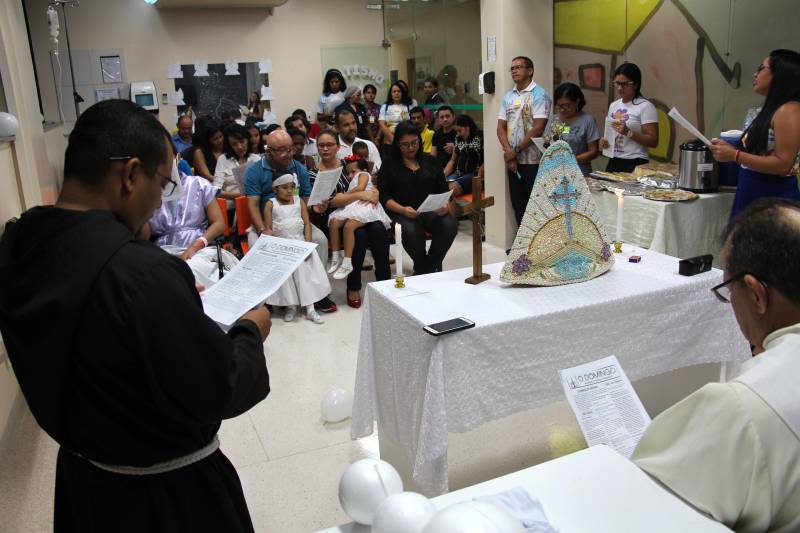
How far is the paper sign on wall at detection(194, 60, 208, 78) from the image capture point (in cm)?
817

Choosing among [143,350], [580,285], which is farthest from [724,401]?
[580,285]

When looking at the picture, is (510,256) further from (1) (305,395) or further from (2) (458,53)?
(2) (458,53)

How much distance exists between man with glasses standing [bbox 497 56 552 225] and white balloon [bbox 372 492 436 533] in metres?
4.31

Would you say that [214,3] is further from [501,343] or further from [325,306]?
[501,343]

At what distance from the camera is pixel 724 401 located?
1018 millimetres

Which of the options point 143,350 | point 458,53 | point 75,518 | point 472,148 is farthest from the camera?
point 458,53

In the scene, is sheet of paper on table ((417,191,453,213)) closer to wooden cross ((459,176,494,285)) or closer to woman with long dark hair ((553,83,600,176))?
woman with long dark hair ((553,83,600,176))

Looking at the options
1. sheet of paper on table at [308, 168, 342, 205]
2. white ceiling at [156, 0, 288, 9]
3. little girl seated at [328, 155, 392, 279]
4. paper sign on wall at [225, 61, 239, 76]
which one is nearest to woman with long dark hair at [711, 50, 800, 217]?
little girl seated at [328, 155, 392, 279]

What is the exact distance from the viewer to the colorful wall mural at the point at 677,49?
4.20 metres

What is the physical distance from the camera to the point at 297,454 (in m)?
2.66

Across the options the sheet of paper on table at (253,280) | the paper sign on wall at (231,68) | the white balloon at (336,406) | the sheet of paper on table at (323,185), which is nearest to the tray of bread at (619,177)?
the sheet of paper on table at (323,185)

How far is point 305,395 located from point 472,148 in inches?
146

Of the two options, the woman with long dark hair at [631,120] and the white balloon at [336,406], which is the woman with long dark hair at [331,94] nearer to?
the woman with long dark hair at [631,120]

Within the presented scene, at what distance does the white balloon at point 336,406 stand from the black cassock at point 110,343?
1.76 metres
